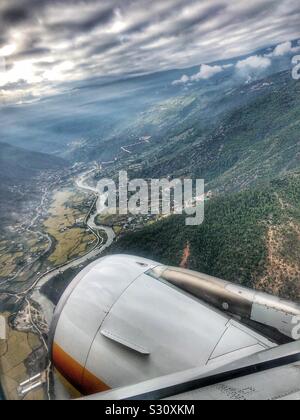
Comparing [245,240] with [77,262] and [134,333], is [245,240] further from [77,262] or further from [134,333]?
[134,333]

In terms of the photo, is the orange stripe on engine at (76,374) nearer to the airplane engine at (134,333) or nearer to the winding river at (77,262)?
the airplane engine at (134,333)

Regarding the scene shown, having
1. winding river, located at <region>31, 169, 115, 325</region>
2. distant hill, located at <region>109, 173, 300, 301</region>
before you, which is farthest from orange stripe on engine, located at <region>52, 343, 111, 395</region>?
winding river, located at <region>31, 169, 115, 325</region>

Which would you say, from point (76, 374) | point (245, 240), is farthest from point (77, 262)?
point (76, 374)

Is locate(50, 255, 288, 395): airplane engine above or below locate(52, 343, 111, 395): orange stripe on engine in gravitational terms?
above

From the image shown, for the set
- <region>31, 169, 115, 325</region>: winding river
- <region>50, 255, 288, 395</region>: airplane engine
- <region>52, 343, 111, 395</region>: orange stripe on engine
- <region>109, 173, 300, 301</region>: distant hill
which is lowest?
<region>31, 169, 115, 325</region>: winding river

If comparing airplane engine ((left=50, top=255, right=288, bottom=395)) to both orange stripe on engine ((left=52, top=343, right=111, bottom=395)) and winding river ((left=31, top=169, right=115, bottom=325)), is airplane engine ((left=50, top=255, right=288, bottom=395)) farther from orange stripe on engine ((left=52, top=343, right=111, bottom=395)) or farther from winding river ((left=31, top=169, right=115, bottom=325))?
winding river ((left=31, top=169, right=115, bottom=325))
